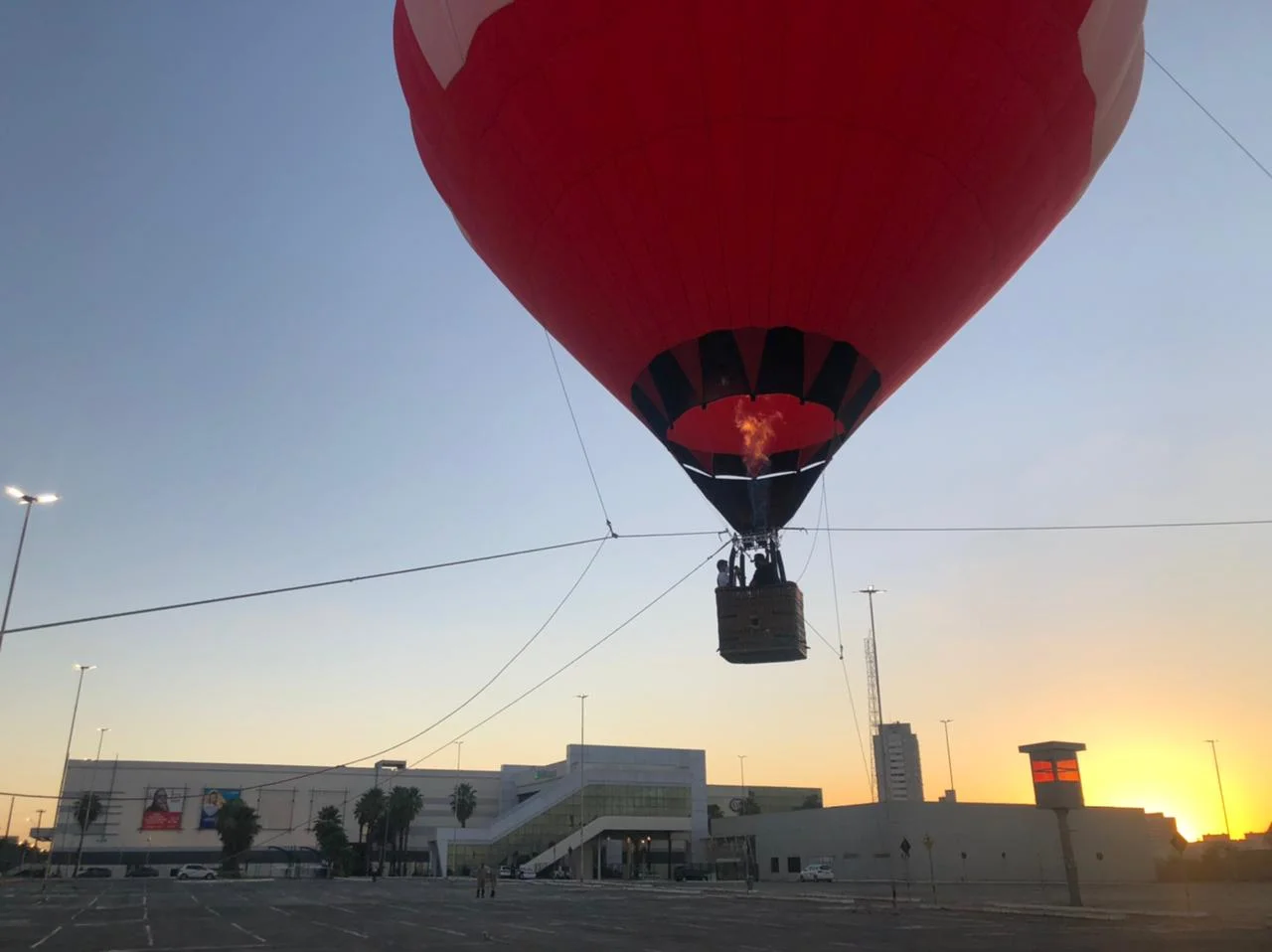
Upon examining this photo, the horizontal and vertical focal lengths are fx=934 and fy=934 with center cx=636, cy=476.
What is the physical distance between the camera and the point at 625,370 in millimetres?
15648

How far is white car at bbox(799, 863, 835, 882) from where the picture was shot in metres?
66.1

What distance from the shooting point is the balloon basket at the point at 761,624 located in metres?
16.6

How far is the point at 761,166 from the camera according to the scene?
12.0 metres

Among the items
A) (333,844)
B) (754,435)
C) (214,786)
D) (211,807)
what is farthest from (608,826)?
(754,435)

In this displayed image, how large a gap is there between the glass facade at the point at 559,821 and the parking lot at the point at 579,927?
49911mm

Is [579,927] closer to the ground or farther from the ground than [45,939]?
closer to the ground

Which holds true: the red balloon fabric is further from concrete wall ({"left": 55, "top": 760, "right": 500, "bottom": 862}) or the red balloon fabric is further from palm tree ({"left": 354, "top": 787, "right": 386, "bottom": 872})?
concrete wall ({"left": 55, "top": 760, "right": 500, "bottom": 862})

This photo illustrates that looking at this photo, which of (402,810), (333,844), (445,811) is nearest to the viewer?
(333,844)

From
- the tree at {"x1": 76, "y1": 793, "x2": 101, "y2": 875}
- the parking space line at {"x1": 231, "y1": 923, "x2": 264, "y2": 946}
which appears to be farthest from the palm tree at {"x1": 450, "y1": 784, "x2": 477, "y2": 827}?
the parking space line at {"x1": 231, "y1": 923, "x2": 264, "y2": 946}

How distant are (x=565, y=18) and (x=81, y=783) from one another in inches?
4805

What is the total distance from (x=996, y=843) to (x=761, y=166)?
196 ft

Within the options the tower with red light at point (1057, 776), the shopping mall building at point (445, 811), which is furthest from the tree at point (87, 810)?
the tower with red light at point (1057, 776)

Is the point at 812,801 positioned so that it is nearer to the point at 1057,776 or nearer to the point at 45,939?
the point at 1057,776

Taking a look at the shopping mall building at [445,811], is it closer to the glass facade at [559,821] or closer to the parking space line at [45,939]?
A: the glass facade at [559,821]
